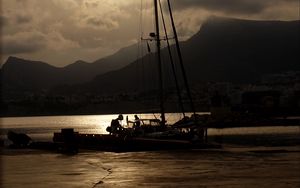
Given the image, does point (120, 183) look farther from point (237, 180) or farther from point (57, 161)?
point (57, 161)

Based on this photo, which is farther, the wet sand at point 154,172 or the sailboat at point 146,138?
the sailboat at point 146,138

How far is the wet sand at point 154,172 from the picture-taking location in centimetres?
2173

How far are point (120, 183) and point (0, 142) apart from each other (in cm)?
3217

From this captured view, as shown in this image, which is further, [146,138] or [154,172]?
[146,138]

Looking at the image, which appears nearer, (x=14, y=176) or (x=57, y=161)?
(x=14, y=176)

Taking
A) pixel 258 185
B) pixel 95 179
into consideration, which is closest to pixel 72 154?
pixel 95 179

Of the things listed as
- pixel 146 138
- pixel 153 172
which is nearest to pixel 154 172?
pixel 153 172

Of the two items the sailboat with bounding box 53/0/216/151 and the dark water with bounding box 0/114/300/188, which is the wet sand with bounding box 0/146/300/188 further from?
the sailboat with bounding box 53/0/216/151

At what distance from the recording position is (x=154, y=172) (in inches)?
1015

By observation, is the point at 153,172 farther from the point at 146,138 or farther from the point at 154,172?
the point at 146,138

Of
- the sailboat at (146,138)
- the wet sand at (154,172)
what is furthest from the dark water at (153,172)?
the sailboat at (146,138)

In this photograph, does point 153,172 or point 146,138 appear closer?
point 153,172

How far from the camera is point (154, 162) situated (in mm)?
31141

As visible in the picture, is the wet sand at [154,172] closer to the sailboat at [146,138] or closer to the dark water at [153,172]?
the dark water at [153,172]
